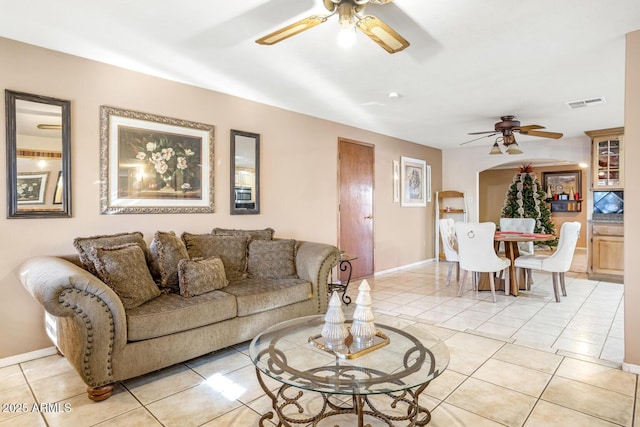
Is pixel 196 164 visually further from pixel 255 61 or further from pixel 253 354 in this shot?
pixel 253 354

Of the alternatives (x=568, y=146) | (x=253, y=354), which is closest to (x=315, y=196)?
(x=253, y=354)

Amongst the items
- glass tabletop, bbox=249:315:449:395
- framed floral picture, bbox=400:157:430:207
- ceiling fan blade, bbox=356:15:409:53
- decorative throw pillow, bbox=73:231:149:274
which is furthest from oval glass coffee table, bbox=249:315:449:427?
framed floral picture, bbox=400:157:430:207

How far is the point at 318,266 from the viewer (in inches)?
130

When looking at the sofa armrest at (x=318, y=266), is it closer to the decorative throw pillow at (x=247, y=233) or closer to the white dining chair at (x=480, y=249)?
the decorative throw pillow at (x=247, y=233)

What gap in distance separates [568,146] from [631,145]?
4.25 meters

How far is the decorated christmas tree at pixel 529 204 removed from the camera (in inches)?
325

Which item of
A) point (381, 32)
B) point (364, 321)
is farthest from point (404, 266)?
point (381, 32)

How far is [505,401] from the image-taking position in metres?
2.08

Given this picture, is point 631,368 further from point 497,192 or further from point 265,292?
point 497,192

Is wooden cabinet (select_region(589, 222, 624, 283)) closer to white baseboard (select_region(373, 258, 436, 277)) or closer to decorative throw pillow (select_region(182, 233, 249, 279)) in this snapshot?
white baseboard (select_region(373, 258, 436, 277))

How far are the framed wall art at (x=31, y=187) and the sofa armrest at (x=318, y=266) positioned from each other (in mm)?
2091

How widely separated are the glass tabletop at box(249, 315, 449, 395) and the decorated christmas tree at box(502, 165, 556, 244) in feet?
24.4

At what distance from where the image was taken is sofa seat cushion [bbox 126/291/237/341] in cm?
225

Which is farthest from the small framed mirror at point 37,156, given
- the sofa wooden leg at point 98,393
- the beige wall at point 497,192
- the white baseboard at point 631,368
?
the beige wall at point 497,192
